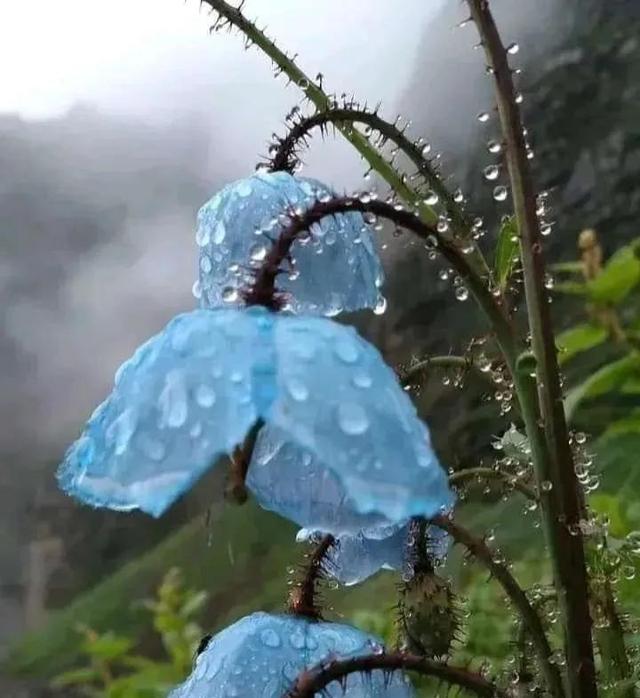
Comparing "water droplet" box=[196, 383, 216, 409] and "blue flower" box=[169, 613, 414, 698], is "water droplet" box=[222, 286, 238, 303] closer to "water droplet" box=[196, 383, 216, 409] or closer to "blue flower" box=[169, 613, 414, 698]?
"water droplet" box=[196, 383, 216, 409]

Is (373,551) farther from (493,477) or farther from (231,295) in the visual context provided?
(231,295)

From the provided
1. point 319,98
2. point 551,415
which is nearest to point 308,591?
point 551,415

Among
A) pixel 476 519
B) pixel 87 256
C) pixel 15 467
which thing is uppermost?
pixel 87 256

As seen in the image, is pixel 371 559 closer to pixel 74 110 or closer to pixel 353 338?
pixel 353 338

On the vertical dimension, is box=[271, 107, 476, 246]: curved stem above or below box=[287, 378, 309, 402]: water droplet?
above

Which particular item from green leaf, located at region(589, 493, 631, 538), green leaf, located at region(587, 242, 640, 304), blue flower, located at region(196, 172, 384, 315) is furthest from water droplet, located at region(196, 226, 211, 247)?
green leaf, located at region(589, 493, 631, 538)

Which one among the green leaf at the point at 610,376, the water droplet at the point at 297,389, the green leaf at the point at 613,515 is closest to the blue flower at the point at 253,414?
the water droplet at the point at 297,389

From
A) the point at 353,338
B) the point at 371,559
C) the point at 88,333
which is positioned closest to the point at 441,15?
the point at 88,333

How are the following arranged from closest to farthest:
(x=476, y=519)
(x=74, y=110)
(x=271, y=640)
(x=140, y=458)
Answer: (x=140, y=458) < (x=271, y=640) < (x=476, y=519) < (x=74, y=110)
